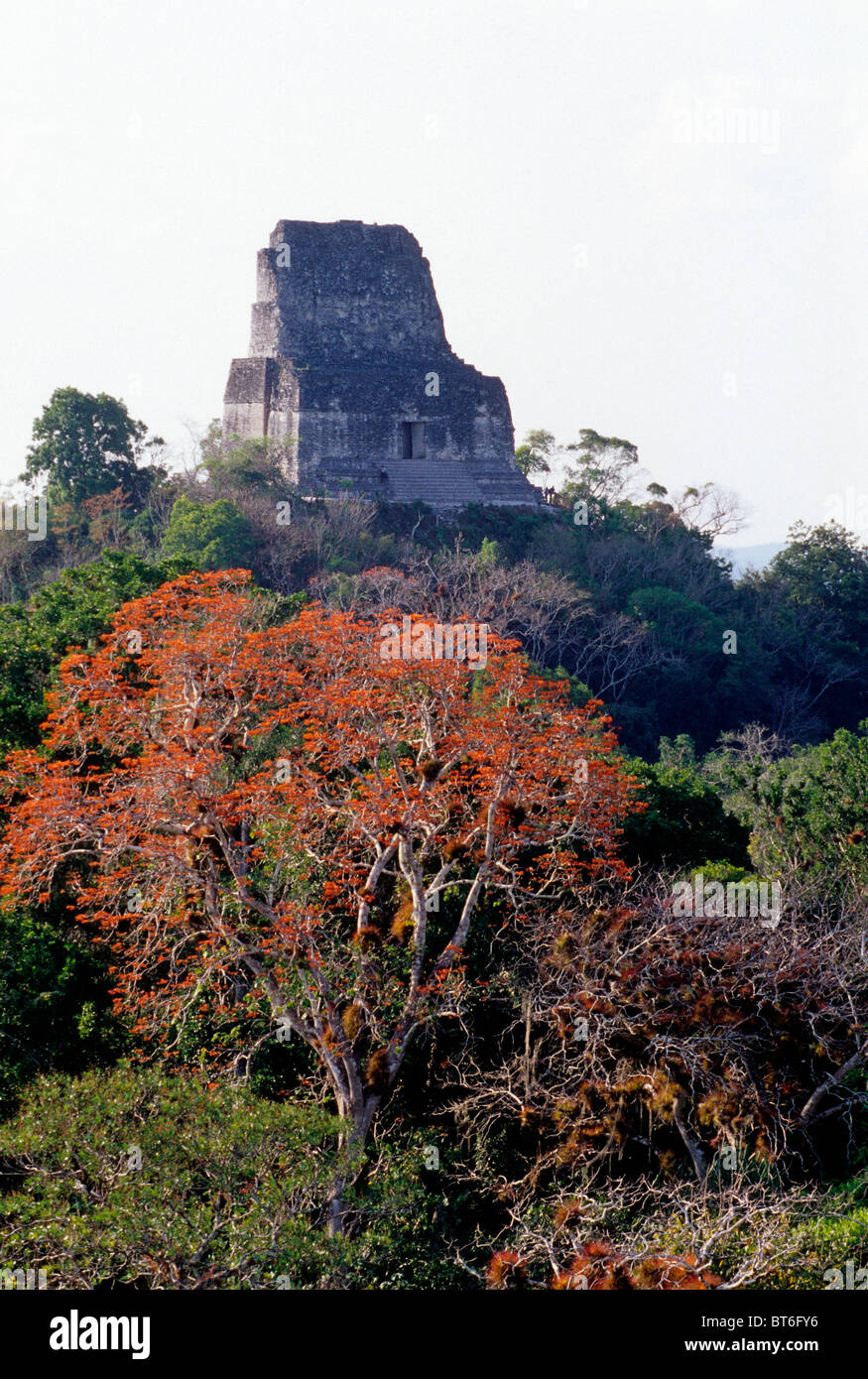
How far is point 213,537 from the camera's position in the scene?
20.8 meters

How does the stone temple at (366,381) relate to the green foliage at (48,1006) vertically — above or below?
above

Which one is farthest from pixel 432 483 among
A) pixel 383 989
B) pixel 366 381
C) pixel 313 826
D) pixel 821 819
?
pixel 383 989

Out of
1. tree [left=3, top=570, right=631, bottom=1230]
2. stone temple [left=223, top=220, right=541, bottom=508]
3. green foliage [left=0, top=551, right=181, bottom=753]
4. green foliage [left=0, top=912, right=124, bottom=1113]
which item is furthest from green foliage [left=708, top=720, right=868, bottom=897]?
stone temple [left=223, top=220, right=541, bottom=508]

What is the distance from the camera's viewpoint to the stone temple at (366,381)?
955 inches

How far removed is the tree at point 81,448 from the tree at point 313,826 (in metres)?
12.7

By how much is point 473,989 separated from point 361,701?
2155mm

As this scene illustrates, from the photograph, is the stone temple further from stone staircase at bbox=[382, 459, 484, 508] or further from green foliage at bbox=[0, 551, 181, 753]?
green foliage at bbox=[0, 551, 181, 753]

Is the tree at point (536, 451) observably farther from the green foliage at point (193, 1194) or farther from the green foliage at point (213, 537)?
the green foliage at point (193, 1194)

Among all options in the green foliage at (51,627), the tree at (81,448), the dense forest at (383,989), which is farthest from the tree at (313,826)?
the tree at (81,448)

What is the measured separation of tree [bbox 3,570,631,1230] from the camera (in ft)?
30.0

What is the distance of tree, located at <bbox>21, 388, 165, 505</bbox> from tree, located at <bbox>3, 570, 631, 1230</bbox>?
12.7 m

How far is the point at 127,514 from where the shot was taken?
925 inches

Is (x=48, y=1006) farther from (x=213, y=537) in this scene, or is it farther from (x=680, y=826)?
(x=213, y=537)
